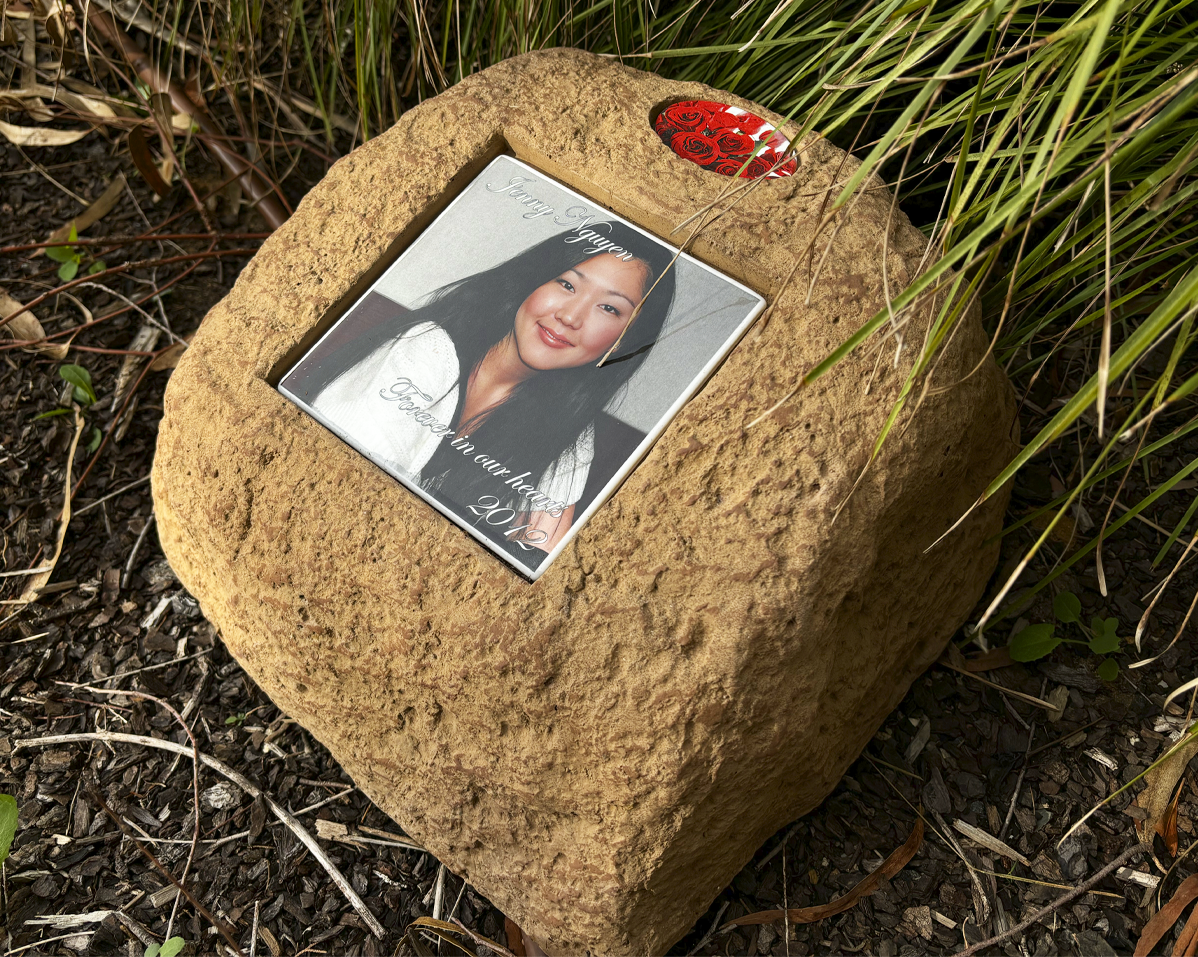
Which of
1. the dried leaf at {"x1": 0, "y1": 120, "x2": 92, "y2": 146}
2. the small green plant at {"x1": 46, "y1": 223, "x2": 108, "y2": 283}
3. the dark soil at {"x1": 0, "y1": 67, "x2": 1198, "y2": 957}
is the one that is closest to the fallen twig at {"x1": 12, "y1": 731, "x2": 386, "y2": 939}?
the dark soil at {"x1": 0, "y1": 67, "x2": 1198, "y2": 957}

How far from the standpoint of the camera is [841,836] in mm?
1512

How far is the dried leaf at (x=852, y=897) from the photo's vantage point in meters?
1.44

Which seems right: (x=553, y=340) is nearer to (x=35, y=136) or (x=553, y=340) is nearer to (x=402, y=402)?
(x=402, y=402)

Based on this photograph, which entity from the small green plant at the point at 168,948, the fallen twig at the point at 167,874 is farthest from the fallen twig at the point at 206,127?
the small green plant at the point at 168,948

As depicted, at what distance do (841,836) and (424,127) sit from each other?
134cm

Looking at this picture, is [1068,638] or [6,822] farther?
[1068,638]

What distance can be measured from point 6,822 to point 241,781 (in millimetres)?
349

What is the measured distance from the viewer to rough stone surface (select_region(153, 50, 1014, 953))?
3.87ft

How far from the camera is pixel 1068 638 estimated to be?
1650 millimetres

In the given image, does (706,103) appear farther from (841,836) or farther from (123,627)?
(123,627)

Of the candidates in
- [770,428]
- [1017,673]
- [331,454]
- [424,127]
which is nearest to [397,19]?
[424,127]

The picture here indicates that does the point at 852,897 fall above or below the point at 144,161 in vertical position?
below

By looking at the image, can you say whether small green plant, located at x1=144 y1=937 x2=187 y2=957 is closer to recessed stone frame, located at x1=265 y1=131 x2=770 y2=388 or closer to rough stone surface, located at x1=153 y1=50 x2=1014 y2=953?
rough stone surface, located at x1=153 y1=50 x2=1014 y2=953

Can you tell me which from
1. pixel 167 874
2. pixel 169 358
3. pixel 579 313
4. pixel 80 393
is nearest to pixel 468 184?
pixel 579 313
